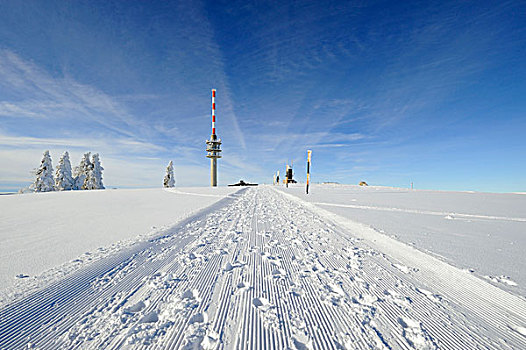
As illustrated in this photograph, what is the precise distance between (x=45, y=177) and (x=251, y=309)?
3788cm

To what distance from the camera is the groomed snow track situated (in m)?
1.50

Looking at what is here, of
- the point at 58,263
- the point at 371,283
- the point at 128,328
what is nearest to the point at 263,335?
the point at 128,328

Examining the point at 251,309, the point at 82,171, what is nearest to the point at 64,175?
the point at 82,171

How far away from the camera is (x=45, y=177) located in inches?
1018

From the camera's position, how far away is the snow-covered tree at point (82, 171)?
3069cm

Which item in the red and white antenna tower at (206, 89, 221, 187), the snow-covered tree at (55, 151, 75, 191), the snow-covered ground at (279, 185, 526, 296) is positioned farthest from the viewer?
the red and white antenna tower at (206, 89, 221, 187)

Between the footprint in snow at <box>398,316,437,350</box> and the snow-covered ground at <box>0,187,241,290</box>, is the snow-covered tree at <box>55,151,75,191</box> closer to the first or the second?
the snow-covered ground at <box>0,187,241,290</box>

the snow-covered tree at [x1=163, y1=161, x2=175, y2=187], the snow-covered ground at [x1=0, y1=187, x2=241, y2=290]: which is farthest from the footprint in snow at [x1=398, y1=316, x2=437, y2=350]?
the snow-covered tree at [x1=163, y1=161, x2=175, y2=187]

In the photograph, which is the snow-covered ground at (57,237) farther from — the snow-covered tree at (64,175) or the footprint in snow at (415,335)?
the snow-covered tree at (64,175)

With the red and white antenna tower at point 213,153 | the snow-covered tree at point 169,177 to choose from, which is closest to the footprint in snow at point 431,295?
the snow-covered tree at point 169,177

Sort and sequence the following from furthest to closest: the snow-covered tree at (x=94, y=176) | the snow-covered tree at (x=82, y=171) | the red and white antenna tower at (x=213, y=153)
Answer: the red and white antenna tower at (x=213, y=153)
the snow-covered tree at (x=94, y=176)
the snow-covered tree at (x=82, y=171)

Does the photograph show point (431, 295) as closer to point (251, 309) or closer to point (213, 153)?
point (251, 309)

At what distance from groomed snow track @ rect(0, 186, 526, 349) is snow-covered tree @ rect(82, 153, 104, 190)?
37630mm

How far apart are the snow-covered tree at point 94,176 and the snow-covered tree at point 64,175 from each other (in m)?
2.40
